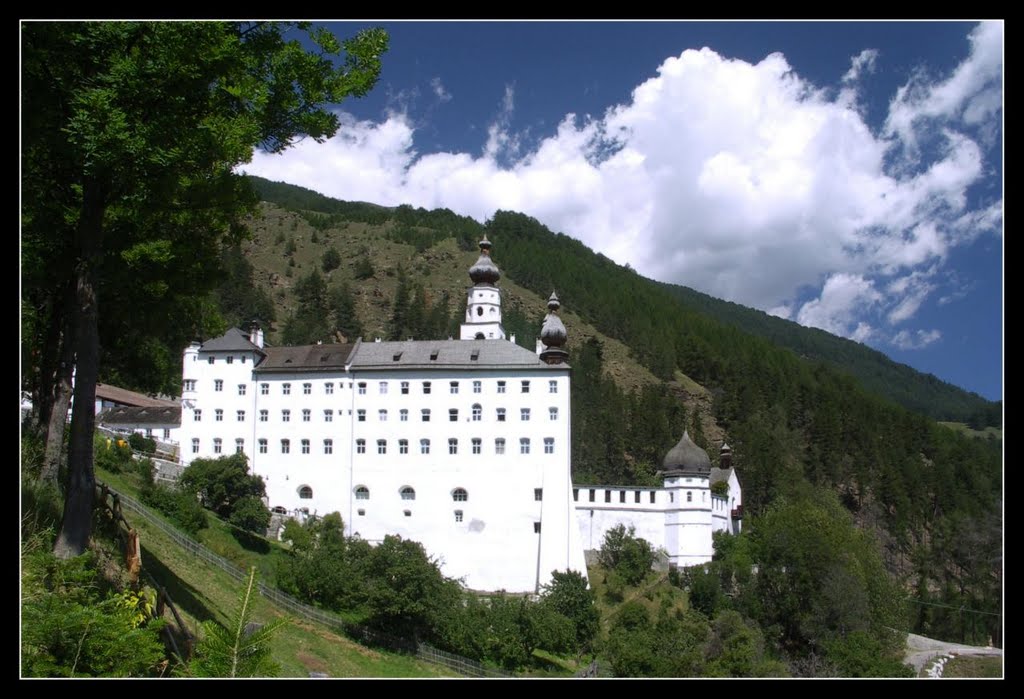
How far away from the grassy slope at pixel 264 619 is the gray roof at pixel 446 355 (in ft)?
75.3

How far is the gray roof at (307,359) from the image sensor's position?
5094cm

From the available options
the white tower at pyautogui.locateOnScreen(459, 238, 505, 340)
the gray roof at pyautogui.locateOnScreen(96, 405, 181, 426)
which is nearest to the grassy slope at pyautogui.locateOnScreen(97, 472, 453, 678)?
the white tower at pyautogui.locateOnScreen(459, 238, 505, 340)

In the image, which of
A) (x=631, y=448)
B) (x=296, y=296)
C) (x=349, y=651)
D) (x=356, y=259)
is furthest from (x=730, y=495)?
(x=356, y=259)

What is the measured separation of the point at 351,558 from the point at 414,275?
9764 centimetres

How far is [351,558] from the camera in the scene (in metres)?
35.4

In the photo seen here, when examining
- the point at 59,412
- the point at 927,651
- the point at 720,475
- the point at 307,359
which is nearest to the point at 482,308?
the point at 307,359

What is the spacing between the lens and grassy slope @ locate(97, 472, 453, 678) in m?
14.4

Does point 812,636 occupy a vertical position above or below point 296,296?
below

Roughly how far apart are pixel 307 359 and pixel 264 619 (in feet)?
104

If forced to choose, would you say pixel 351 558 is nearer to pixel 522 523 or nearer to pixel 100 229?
pixel 522 523

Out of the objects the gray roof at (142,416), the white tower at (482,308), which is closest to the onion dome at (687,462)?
the white tower at (482,308)

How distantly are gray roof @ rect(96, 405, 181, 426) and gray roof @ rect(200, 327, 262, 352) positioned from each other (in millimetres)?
7466

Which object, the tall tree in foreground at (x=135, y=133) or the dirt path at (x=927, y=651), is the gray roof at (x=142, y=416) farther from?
the tall tree in foreground at (x=135, y=133)

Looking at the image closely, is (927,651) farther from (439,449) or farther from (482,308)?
(482,308)
